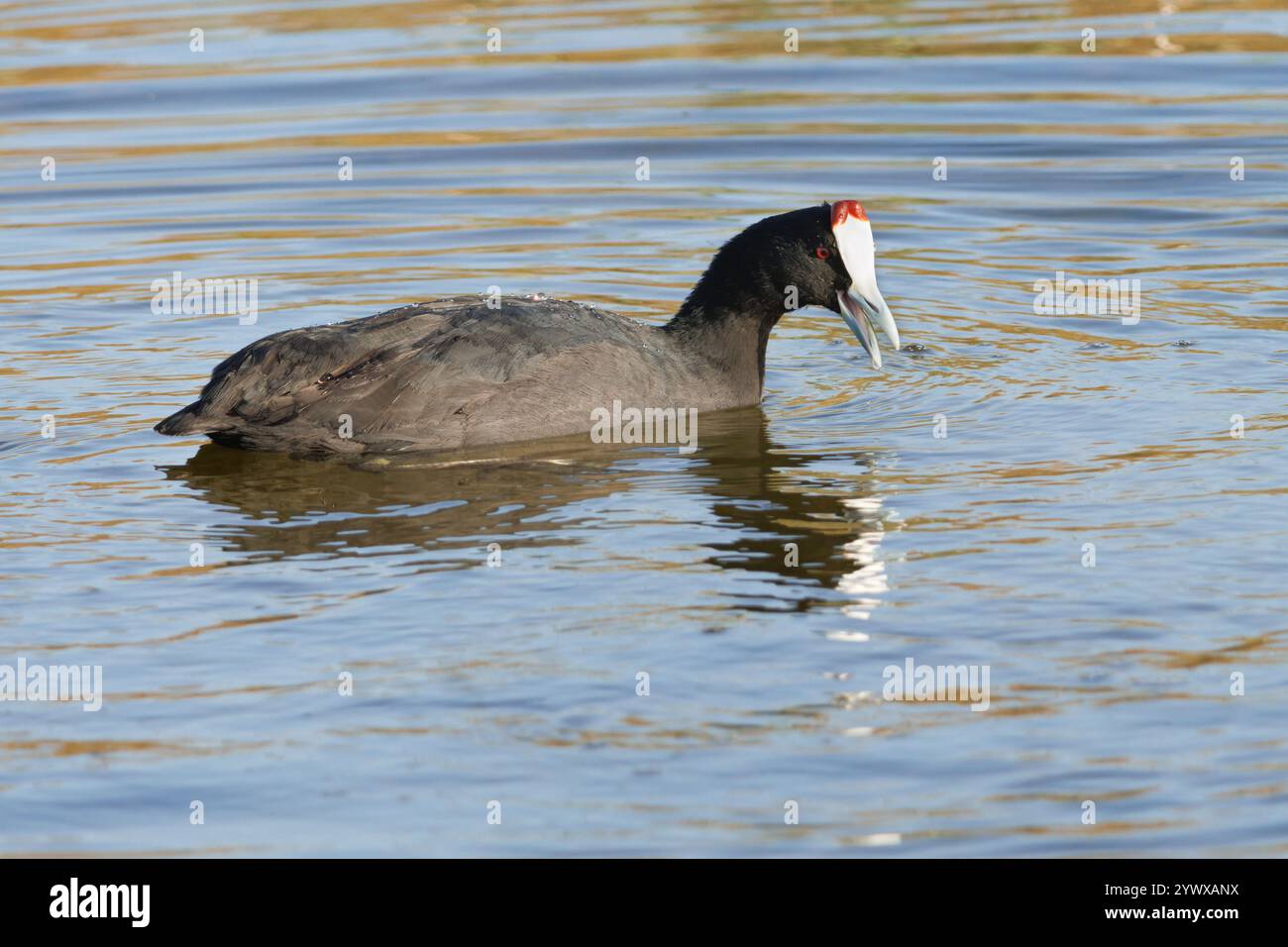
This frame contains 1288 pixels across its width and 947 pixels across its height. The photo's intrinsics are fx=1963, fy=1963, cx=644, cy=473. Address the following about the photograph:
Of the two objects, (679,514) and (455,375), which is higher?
(455,375)

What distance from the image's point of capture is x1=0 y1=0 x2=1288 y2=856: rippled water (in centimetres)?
501

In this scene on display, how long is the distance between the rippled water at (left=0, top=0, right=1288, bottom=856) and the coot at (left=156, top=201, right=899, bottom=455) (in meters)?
0.19

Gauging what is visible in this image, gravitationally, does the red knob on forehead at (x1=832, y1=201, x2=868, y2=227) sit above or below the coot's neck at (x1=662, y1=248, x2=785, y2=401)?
above

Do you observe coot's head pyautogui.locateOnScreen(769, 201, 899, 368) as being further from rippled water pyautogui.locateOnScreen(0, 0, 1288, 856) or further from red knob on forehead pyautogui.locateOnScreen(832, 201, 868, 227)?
rippled water pyautogui.locateOnScreen(0, 0, 1288, 856)

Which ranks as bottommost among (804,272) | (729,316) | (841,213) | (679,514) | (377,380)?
(679,514)

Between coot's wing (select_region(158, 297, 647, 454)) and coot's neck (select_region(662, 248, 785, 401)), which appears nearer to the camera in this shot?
coot's wing (select_region(158, 297, 647, 454))

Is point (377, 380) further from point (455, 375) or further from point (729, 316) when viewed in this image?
point (729, 316)

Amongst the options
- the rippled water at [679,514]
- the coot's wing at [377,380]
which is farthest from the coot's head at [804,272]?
the coot's wing at [377,380]

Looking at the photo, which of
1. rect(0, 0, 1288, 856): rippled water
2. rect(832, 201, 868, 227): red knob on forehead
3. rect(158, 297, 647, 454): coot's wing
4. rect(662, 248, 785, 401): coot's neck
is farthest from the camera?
rect(662, 248, 785, 401): coot's neck

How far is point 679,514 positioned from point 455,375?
1.23 metres

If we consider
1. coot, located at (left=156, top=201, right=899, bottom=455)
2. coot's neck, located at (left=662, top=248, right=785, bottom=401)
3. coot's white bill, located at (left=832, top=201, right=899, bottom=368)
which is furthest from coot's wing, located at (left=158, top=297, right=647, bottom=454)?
coot's white bill, located at (left=832, top=201, right=899, bottom=368)

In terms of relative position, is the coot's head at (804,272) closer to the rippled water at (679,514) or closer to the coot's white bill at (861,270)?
the coot's white bill at (861,270)

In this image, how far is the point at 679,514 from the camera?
23.8ft

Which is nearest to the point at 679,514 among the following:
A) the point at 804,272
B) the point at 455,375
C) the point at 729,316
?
Result: the point at 455,375
